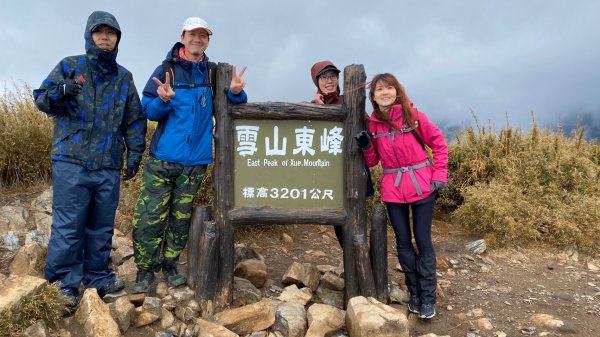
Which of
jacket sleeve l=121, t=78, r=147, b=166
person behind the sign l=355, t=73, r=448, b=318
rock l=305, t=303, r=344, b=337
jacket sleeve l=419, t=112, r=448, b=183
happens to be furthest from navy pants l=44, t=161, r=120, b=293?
jacket sleeve l=419, t=112, r=448, b=183

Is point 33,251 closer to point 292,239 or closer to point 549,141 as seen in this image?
point 292,239

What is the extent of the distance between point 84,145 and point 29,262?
170cm

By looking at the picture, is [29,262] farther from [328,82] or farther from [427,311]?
[427,311]

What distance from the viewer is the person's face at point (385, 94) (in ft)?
13.4

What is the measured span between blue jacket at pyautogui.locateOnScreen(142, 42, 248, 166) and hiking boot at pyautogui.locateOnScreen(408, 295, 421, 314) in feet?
8.06

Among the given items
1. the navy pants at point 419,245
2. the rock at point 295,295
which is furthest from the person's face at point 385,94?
the rock at point 295,295

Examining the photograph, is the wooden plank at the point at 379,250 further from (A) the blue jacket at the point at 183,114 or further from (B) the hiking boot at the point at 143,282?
(B) the hiking boot at the point at 143,282

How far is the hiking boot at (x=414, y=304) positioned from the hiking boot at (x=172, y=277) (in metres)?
2.27

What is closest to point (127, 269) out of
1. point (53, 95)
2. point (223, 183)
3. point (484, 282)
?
point (223, 183)

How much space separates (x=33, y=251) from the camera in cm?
474

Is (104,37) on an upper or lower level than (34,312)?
upper

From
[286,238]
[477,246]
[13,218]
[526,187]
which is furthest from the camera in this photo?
[526,187]

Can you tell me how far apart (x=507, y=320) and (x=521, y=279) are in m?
1.27

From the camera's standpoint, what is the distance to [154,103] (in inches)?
154
